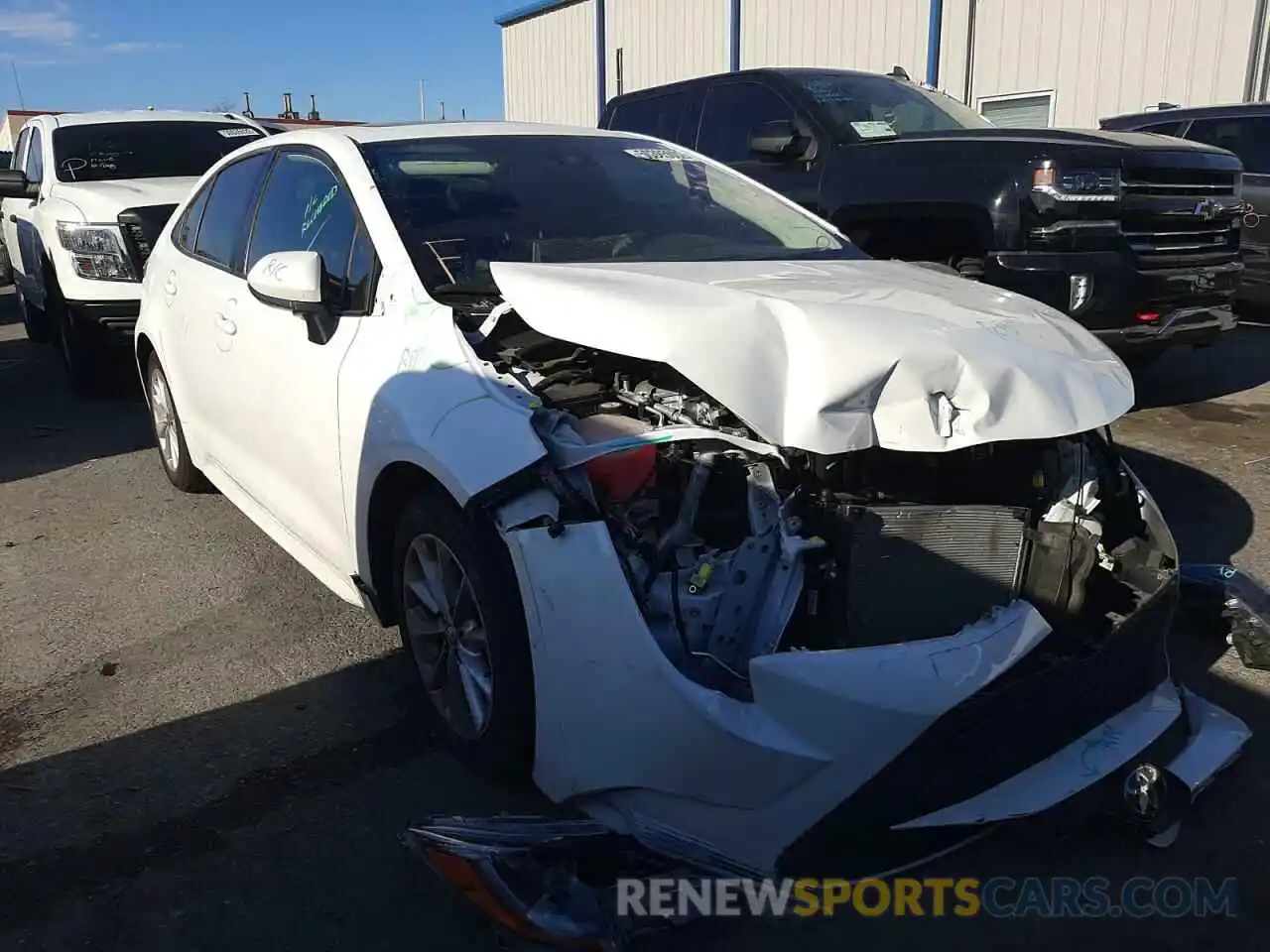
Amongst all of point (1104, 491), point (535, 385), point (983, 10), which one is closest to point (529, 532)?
point (535, 385)

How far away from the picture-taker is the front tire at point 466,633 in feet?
8.09

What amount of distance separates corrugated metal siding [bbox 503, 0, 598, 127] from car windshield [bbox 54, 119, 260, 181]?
45.8 feet

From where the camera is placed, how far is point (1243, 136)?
881 cm

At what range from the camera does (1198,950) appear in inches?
87.6

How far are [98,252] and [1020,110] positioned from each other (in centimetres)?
1198

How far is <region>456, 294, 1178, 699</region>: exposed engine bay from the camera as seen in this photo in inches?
88.0

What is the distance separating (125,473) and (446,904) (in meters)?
4.21

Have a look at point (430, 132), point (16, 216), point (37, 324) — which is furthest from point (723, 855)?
point (16, 216)

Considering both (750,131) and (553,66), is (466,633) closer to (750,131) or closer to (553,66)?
(750,131)

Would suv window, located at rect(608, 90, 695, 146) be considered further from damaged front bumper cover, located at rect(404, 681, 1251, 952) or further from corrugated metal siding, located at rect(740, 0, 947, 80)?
corrugated metal siding, located at rect(740, 0, 947, 80)

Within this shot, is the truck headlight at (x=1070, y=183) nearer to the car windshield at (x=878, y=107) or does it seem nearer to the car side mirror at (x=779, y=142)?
the car windshield at (x=878, y=107)

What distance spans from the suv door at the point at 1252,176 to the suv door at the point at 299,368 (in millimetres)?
7781

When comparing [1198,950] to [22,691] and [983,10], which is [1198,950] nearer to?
[22,691]

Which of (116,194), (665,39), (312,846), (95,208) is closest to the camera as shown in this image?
(312,846)
